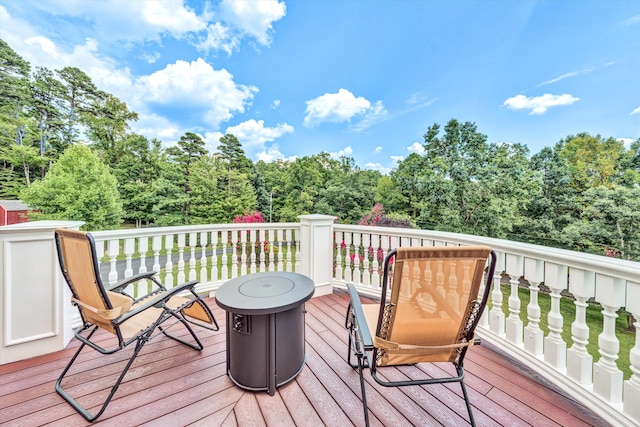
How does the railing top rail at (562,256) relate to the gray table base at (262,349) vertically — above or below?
above

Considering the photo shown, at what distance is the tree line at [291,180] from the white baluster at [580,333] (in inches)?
362

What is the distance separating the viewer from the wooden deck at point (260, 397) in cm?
141

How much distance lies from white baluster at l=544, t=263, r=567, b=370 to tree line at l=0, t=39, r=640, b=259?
9054mm

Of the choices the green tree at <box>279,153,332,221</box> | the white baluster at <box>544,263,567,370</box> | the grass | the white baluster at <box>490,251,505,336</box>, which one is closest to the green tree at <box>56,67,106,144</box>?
the green tree at <box>279,153,332,221</box>

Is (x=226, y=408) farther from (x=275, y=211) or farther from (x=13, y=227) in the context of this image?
(x=275, y=211)

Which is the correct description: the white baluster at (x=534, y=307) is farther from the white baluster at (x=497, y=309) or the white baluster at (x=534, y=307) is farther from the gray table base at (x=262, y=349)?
the gray table base at (x=262, y=349)

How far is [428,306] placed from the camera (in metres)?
1.20

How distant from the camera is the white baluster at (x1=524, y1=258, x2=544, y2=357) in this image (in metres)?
1.75

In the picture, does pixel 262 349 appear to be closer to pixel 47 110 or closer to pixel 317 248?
pixel 317 248

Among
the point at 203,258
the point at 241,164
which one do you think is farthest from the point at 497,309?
the point at 241,164

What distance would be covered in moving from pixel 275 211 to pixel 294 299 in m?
20.0

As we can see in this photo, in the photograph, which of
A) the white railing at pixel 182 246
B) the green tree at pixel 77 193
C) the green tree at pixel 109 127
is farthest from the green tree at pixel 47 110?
the white railing at pixel 182 246

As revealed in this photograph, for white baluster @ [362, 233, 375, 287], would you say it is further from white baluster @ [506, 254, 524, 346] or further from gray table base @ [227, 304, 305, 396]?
gray table base @ [227, 304, 305, 396]

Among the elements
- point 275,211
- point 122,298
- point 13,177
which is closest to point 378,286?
point 122,298
